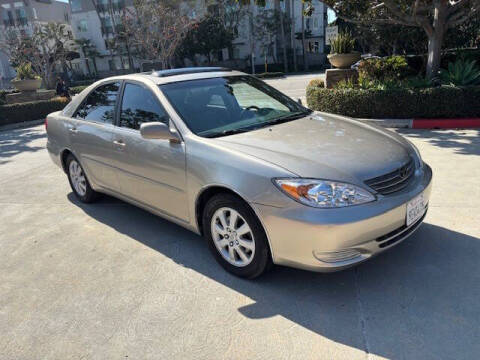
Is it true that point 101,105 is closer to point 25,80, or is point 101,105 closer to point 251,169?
point 251,169

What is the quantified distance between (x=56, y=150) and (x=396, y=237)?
432cm

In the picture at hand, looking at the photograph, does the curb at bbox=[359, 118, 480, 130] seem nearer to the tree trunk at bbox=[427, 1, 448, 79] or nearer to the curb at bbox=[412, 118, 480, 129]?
the curb at bbox=[412, 118, 480, 129]

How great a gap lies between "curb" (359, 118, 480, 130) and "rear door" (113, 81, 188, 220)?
6.12 metres

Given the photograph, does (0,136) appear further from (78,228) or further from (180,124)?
(180,124)

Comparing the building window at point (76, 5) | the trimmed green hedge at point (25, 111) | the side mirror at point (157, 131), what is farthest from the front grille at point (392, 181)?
the building window at point (76, 5)

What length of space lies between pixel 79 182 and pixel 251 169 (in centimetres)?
306

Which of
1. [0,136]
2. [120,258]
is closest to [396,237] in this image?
[120,258]

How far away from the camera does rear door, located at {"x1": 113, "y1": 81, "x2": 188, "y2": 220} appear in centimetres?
330

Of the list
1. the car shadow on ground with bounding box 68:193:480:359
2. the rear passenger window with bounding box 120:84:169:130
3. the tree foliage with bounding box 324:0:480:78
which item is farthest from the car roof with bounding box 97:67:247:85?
the tree foliage with bounding box 324:0:480:78

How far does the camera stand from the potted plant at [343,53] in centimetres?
1015

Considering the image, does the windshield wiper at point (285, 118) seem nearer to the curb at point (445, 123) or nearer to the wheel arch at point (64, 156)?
the wheel arch at point (64, 156)

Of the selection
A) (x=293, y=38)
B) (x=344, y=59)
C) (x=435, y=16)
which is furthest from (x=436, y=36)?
(x=293, y=38)

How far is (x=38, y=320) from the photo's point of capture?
2.87m

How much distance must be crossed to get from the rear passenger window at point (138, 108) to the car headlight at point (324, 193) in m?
1.45
